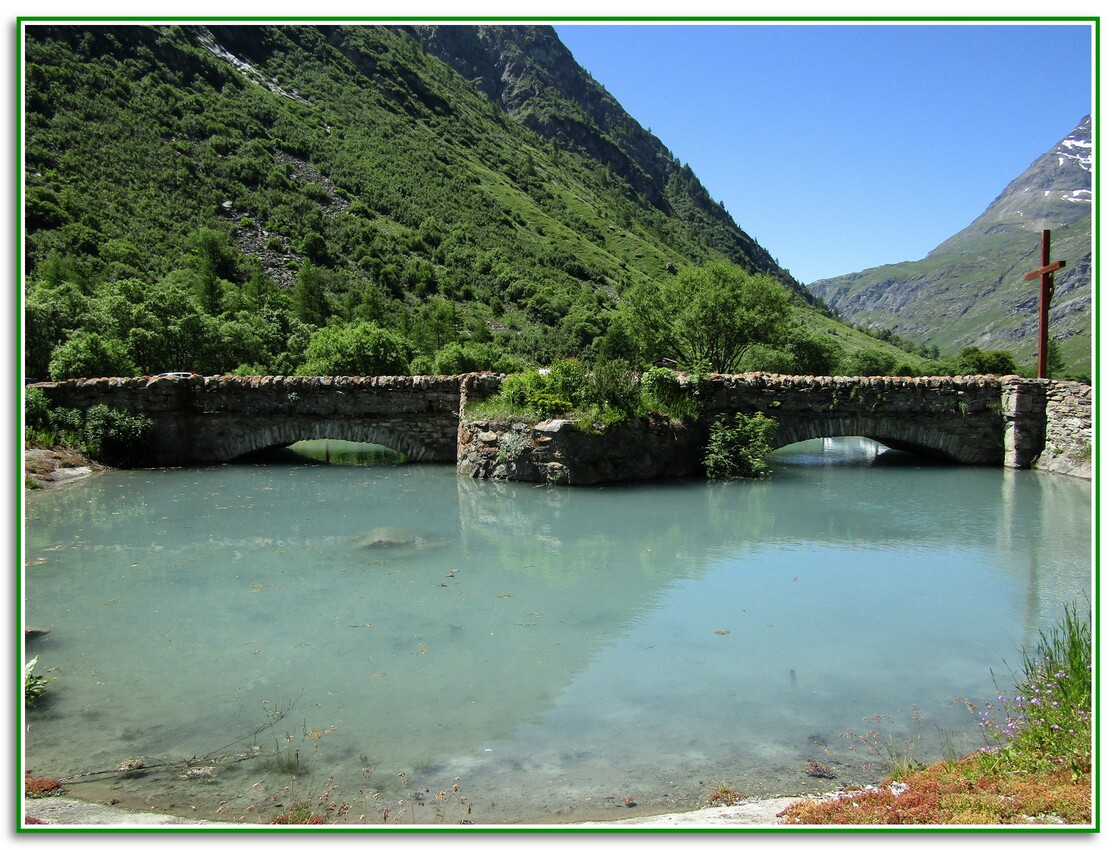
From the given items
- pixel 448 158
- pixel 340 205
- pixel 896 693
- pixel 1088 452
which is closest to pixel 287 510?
pixel 896 693

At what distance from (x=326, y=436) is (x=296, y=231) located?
66.6 meters

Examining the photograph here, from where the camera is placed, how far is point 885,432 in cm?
2069

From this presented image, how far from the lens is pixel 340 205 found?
91.9 metres

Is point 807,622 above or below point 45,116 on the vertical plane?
below

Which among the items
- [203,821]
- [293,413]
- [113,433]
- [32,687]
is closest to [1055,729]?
[203,821]

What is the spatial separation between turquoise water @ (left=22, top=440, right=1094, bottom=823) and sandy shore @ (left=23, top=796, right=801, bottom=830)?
249 millimetres

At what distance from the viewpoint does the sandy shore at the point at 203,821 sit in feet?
12.1

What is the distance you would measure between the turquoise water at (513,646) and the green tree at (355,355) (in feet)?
67.5

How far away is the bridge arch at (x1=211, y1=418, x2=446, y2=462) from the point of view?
21.1 meters

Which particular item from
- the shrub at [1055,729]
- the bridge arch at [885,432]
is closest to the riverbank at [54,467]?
the bridge arch at [885,432]

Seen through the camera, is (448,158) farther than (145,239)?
Yes

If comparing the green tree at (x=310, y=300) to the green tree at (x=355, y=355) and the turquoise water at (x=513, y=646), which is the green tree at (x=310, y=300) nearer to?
the green tree at (x=355, y=355)

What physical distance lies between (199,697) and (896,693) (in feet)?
17.5

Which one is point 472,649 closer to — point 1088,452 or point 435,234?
point 1088,452
